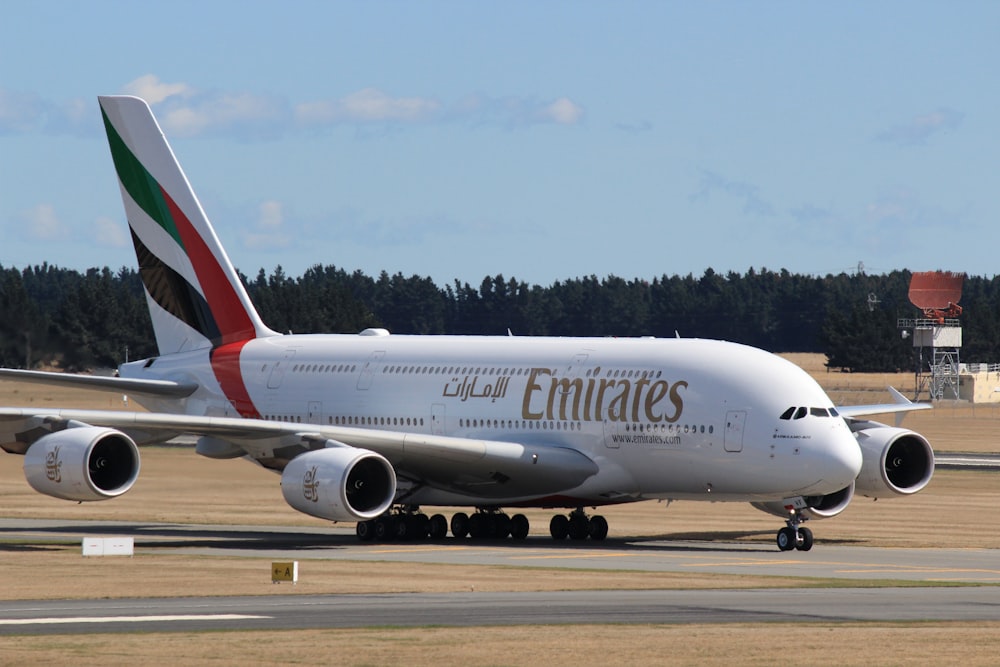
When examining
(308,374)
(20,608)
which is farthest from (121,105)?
(20,608)

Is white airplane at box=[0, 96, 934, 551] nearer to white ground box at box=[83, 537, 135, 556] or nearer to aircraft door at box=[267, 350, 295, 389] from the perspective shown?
aircraft door at box=[267, 350, 295, 389]

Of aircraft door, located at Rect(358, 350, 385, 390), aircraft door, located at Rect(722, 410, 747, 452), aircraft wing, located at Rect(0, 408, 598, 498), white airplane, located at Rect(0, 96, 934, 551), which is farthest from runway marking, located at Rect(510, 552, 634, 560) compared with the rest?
aircraft door, located at Rect(358, 350, 385, 390)

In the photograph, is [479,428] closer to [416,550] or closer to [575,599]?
[416,550]

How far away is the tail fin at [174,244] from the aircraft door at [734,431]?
16213 millimetres

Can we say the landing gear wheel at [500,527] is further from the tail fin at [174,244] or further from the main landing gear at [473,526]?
the tail fin at [174,244]

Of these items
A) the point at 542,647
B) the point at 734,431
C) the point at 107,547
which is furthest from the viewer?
the point at 734,431

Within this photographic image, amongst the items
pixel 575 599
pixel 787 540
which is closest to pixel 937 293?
pixel 787 540

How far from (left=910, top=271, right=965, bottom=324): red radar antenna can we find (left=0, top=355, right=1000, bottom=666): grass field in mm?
84695

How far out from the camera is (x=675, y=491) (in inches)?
1599

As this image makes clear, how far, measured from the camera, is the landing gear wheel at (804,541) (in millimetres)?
39250

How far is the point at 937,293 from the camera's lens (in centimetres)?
14475

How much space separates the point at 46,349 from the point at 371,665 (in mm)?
48565

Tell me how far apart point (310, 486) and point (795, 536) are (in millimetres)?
10546

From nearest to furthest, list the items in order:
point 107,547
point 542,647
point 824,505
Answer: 1. point 542,647
2. point 107,547
3. point 824,505
